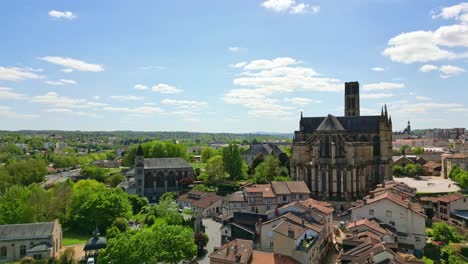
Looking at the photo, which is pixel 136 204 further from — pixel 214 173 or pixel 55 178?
pixel 55 178

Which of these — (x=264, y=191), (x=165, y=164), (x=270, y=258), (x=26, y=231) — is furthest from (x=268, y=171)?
(x=26, y=231)

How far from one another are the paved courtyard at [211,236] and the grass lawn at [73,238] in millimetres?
18332

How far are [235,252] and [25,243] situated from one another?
94.8 feet

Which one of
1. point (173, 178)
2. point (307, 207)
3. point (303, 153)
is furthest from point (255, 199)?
point (173, 178)

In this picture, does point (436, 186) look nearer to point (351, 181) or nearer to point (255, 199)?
point (351, 181)

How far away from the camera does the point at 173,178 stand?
8594 cm

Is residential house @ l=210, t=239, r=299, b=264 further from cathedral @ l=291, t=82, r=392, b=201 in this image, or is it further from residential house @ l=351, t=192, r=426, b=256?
cathedral @ l=291, t=82, r=392, b=201

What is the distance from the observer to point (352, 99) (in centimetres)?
8731

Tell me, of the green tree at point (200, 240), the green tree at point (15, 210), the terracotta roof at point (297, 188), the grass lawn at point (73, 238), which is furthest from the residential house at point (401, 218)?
the green tree at point (15, 210)

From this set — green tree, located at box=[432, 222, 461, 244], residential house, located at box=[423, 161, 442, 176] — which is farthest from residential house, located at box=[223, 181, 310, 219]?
residential house, located at box=[423, 161, 442, 176]

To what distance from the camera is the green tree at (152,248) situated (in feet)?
111

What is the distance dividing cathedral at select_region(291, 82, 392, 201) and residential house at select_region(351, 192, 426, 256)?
1688cm

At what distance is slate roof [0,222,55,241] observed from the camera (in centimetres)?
4572

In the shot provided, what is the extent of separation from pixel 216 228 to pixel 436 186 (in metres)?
50.2
